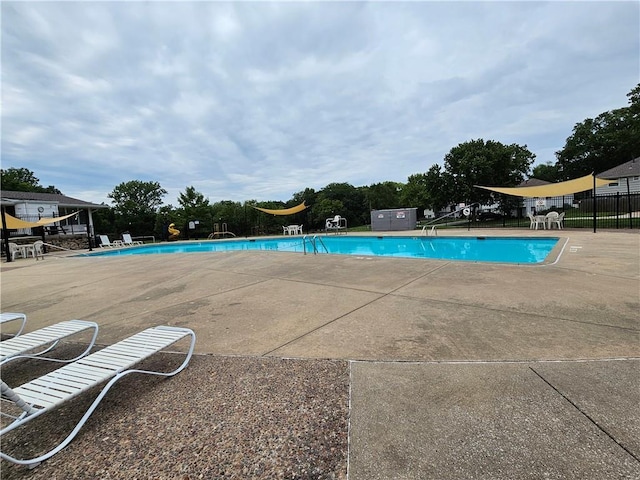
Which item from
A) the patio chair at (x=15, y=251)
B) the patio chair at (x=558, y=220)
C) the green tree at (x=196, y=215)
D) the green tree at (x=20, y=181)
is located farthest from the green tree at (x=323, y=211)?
the green tree at (x=20, y=181)

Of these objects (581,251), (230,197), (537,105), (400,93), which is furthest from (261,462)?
(230,197)

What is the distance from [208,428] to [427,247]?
1181 cm

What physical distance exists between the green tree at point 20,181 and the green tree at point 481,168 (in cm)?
3876

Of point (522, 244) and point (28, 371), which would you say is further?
point (522, 244)

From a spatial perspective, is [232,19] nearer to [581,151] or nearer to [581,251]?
[581,251]

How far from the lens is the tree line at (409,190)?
21203 millimetres

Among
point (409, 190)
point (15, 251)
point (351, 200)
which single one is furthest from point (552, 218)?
point (409, 190)

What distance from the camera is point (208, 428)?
1619mm

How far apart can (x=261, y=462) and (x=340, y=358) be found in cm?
109

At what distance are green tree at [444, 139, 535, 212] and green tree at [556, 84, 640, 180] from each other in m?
18.6

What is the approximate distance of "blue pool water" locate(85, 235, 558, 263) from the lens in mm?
9410

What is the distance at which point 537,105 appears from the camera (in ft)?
58.6

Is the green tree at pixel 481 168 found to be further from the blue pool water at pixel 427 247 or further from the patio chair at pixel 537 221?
the blue pool water at pixel 427 247

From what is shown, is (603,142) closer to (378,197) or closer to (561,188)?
(378,197)
